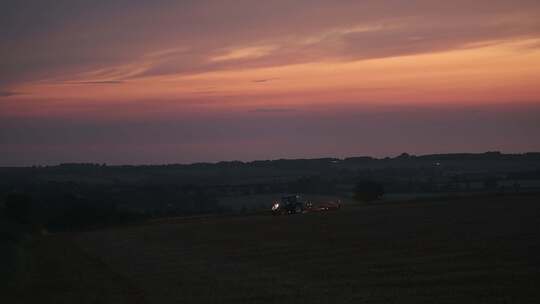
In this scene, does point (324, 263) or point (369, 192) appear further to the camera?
point (369, 192)

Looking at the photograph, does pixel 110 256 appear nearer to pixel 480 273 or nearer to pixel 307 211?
pixel 480 273

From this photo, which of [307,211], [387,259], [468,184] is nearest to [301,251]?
[387,259]

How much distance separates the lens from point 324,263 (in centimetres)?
3067

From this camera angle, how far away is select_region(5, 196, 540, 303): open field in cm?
2275

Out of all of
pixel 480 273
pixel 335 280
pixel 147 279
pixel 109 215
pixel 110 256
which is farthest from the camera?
pixel 109 215

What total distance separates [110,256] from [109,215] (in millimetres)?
44109

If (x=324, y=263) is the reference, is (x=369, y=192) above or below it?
above

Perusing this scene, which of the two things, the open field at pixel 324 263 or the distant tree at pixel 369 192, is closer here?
the open field at pixel 324 263

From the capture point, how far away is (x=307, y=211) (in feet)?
227

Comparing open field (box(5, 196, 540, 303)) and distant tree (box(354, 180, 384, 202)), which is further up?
distant tree (box(354, 180, 384, 202))

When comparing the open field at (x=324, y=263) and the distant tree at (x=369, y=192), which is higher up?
the distant tree at (x=369, y=192)

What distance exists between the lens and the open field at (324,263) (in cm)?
2275

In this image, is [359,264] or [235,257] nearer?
[359,264]

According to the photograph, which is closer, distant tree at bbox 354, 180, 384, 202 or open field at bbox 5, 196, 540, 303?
open field at bbox 5, 196, 540, 303
